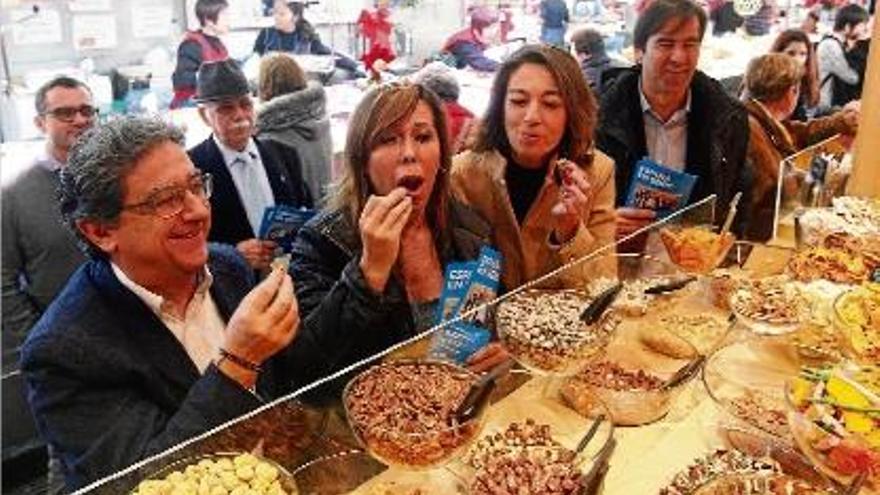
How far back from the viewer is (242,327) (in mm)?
1671

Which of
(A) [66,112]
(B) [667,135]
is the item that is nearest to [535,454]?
(B) [667,135]

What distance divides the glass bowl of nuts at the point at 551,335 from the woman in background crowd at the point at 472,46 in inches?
255

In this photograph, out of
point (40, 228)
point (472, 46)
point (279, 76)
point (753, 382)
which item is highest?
point (472, 46)

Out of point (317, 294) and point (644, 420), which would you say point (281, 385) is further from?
point (644, 420)

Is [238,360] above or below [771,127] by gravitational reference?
below

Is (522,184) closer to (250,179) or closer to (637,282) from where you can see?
(637,282)

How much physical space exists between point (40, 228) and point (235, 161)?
0.91m

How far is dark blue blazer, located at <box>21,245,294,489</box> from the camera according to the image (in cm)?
161

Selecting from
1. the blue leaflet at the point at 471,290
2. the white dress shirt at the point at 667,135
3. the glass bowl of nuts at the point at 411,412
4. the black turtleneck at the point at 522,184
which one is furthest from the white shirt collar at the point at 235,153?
the glass bowl of nuts at the point at 411,412

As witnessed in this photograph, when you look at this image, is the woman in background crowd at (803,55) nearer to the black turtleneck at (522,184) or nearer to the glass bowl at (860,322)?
the black turtleneck at (522,184)

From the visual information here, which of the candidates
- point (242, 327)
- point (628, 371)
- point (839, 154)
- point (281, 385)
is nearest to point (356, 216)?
point (281, 385)

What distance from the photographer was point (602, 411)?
1745 millimetres

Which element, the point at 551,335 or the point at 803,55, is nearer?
the point at 551,335

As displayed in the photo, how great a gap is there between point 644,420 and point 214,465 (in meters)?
→ 0.92
